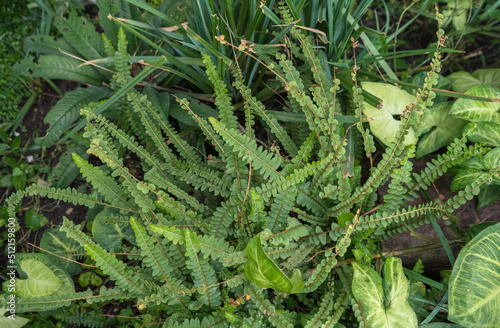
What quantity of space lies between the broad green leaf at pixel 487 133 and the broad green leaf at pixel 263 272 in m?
0.95

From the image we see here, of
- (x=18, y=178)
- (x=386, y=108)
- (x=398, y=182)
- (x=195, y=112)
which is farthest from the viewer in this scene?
(x=18, y=178)

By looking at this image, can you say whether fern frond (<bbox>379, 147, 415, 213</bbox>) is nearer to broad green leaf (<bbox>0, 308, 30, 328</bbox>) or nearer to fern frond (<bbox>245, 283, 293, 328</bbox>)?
fern frond (<bbox>245, 283, 293, 328</bbox>)

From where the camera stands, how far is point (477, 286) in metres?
1.17

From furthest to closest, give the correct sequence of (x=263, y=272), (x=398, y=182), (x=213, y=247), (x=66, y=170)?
(x=66, y=170) → (x=398, y=182) → (x=213, y=247) → (x=263, y=272)

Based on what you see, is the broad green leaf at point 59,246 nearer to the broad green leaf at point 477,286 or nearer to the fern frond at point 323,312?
the fern frond at point 323,312

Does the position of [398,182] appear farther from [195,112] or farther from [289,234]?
[195,112]

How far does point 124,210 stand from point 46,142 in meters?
0.55

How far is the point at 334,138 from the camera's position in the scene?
1.29m

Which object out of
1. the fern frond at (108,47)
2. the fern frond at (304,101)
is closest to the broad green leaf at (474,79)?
the fern frond at (304,101)

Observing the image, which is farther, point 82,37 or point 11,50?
point 11,50

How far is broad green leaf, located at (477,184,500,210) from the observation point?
1516 mm

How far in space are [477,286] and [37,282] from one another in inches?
68.4

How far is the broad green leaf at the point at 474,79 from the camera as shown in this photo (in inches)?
66.2

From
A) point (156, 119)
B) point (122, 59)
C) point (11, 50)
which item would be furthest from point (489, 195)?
point (11, 50)
